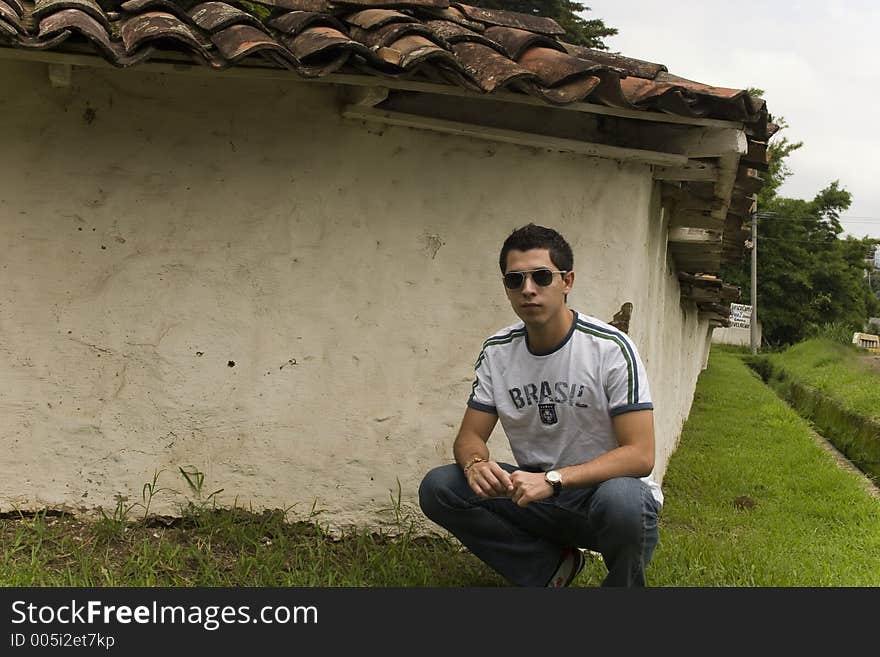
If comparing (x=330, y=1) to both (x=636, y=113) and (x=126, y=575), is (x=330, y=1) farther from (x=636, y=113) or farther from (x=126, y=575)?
(x=126, y=575)

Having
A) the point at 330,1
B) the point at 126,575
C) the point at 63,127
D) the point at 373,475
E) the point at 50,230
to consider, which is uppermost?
the point at 330,1

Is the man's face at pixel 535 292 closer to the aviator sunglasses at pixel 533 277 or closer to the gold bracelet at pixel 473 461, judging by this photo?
the aviator sunglasses at pixel 533 277

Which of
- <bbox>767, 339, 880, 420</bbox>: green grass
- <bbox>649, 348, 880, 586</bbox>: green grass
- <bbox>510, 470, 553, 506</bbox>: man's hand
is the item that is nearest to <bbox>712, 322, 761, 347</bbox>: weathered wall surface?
<bbox>767, 339, 880, 420</bbox>: green grass

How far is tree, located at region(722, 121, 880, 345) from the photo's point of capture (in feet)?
147

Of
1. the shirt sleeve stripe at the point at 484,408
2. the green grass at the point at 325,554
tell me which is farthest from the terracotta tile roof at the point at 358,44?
the green grass at the point at 325,554

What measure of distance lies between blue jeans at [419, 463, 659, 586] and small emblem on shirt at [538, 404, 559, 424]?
0.92 ft

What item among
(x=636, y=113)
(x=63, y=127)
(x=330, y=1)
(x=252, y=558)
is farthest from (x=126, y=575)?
(x=636, y=113)

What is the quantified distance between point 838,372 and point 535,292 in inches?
798

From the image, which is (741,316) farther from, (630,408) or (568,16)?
(630,408)

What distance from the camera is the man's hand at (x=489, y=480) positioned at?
335cm

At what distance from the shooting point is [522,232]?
3549 mm

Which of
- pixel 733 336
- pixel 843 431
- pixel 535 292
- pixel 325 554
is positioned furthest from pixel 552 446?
pixel 733 336

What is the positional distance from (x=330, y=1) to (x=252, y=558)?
2.69 metres

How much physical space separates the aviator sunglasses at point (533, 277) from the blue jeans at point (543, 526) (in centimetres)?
78
